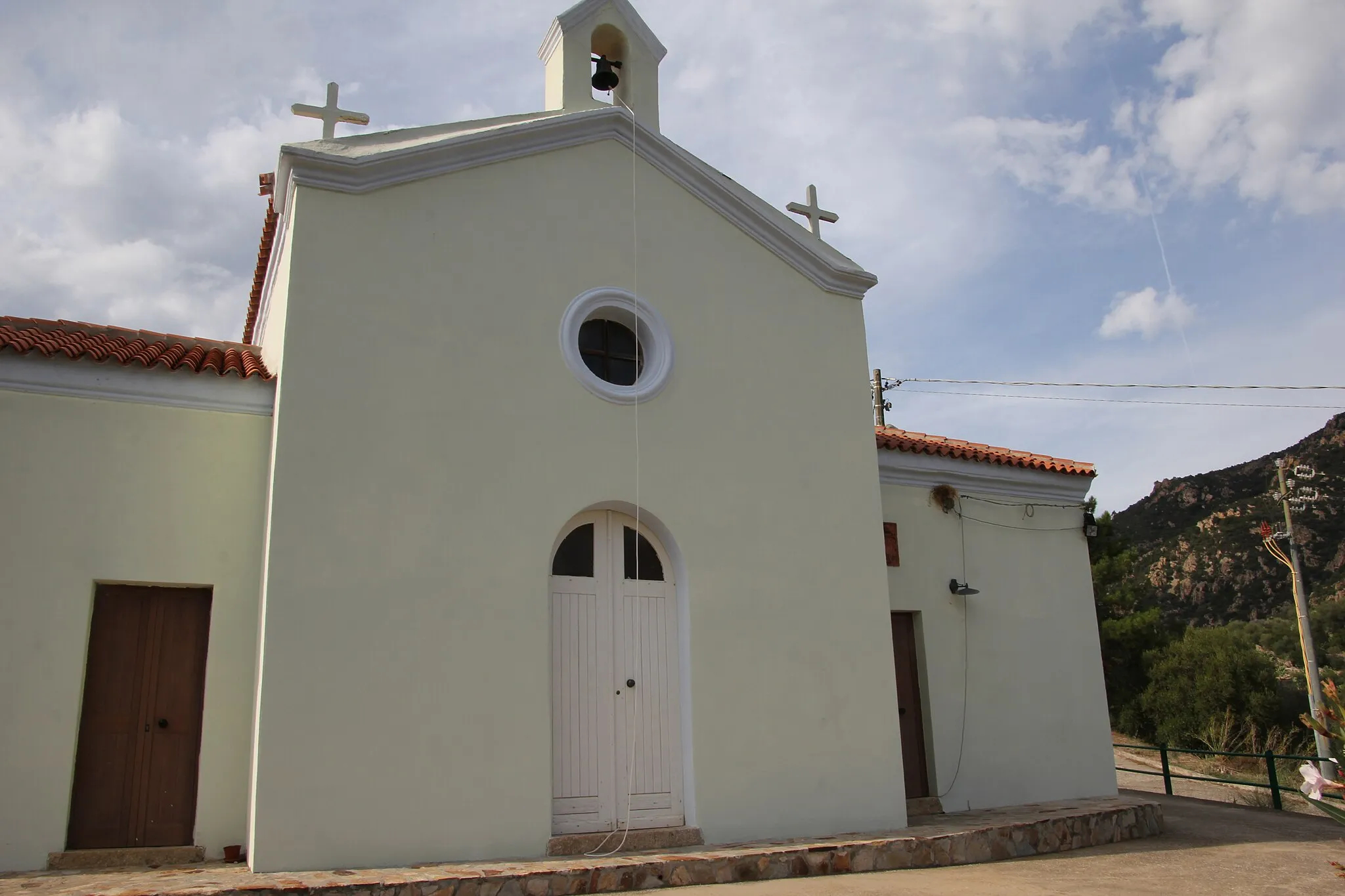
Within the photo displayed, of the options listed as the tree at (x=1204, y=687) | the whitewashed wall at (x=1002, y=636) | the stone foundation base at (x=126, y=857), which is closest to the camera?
the stone foundation base at (x=126, y=857)

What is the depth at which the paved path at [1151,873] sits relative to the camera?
7.43 metres

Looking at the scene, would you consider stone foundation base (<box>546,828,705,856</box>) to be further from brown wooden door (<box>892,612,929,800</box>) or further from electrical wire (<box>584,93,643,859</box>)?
brown wooden door (<box>892,612,929,800</box>)

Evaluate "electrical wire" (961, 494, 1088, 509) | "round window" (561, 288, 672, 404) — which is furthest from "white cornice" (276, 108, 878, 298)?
"electrical wire" (961, 494, 1088, 509)

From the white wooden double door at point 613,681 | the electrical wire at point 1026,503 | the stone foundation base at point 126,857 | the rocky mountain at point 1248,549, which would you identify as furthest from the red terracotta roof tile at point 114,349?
the rocky mountain at point 1248,549

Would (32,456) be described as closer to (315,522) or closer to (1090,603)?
(315,522)

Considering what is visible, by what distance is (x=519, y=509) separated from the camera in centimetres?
840

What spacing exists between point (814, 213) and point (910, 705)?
18.8 ft

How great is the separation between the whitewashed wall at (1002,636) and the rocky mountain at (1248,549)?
25.2 metres

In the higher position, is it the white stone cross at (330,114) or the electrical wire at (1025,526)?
the white stone cross at (330,114)

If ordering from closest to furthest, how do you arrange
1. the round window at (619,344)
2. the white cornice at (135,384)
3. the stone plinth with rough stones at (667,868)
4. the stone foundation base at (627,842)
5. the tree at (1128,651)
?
the stone plinth with rough stones at (667,868)
the stone foundation base at (627,842)
the white cornice at (135,384)
the round window at (619,344)
the tree at (1128,651)

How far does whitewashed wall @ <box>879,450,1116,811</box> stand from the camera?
11.5 m

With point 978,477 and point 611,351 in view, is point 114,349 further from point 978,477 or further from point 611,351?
point 978,477

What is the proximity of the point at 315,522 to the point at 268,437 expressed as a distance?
61.3 inches

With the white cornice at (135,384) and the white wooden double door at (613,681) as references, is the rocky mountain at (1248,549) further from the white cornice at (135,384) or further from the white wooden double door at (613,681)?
the white cornice at (135,384)
